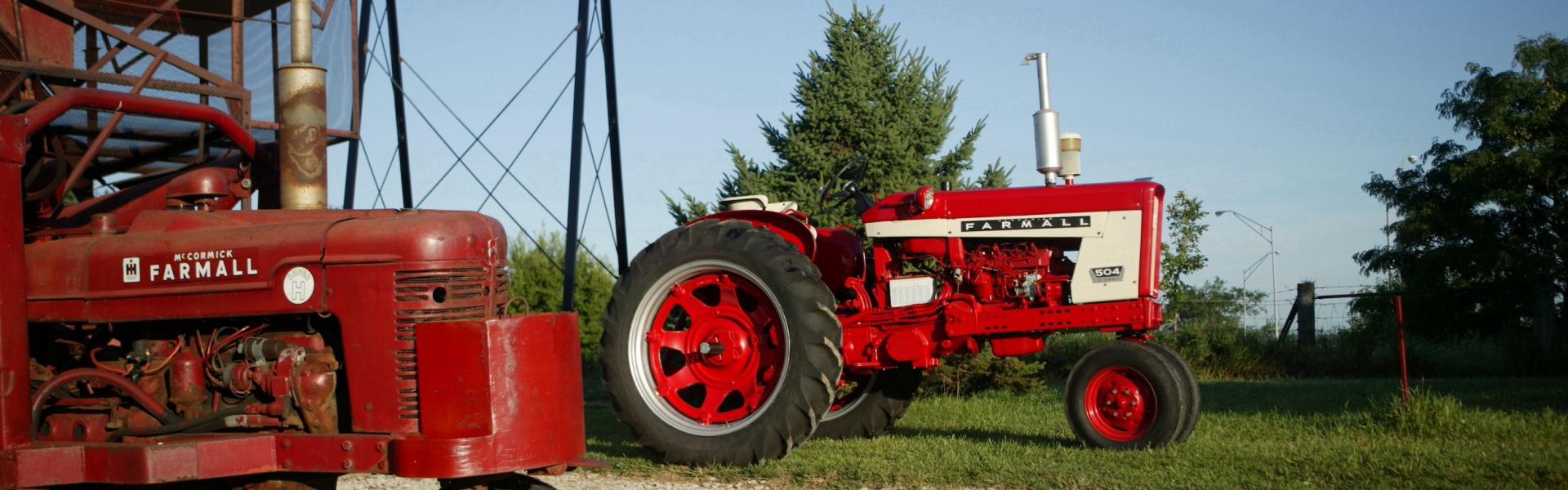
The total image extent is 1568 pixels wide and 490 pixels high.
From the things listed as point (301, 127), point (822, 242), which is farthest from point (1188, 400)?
point (301, 127)

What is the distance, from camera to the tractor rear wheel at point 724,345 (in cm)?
681

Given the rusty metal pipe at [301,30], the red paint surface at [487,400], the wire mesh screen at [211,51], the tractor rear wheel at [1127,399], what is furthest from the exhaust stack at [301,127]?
the tractor rear wheel at [1127,399]

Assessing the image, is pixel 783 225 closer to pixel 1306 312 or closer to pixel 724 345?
pixel 724 345

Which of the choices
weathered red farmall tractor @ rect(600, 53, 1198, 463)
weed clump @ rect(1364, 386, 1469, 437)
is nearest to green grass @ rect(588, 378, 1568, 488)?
weed clump @ rect(1364, 386, 1469, 437)

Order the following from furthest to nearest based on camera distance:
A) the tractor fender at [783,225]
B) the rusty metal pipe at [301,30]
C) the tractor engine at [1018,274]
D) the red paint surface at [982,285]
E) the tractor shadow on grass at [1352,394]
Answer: the tractor shadow on grass at [1352,394] → the tractor fender at [783,225] → the tractor engine at [1018,274] → the red paint surface at [982,285] → the rusty metal pipe at [301,30]

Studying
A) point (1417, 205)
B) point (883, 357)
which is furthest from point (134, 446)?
point (1417, 205)

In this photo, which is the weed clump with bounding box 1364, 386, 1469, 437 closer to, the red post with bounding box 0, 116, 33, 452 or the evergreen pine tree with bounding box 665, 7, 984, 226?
the evergreen pine tree with bounding box 665, 7, 984, 226

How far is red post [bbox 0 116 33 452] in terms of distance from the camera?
4.49 meters

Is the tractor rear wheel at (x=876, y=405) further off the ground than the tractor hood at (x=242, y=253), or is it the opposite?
the tractor hood at (x=242, y=253)

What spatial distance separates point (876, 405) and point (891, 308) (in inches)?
33.6

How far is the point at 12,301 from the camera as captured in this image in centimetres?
455

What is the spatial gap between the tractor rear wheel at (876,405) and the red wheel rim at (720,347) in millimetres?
1002

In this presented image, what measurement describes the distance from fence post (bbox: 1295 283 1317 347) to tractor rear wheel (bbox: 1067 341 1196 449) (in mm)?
7325

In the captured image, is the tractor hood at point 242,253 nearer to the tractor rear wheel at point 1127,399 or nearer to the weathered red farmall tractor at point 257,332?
the weathered red farmall tractor at point 257,332
